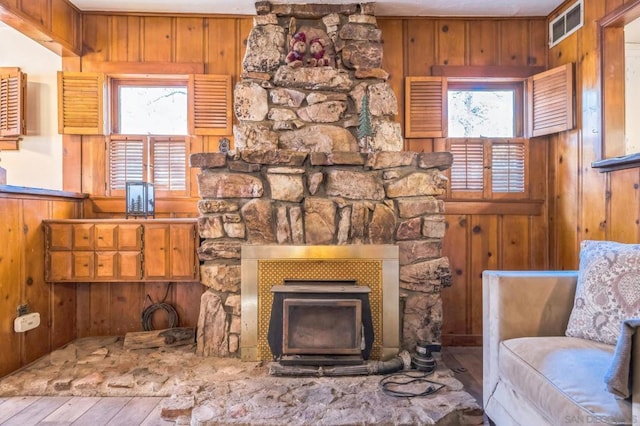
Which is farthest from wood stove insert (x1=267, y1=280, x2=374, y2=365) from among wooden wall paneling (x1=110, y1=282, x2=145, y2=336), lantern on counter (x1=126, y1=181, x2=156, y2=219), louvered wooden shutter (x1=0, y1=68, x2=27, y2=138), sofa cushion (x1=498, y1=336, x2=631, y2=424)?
louvered wooden shutter (x1=0, y1=68, x2=27, y2=138)

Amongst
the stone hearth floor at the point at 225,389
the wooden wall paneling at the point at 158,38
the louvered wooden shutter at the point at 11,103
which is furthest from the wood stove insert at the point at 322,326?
Answer: the louvered wooden shutter at the point at 11,103

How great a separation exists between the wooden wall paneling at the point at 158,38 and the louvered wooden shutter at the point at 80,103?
0.44 meters

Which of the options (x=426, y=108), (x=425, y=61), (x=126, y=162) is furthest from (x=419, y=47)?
(x=126, y=162)

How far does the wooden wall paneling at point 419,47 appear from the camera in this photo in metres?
3.00

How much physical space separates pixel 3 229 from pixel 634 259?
332cm

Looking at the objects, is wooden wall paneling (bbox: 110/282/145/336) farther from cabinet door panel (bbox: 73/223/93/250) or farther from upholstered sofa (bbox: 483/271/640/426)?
upholstered sofa (bbox: 483/271/640/426)

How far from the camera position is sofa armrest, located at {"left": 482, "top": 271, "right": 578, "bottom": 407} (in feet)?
5.40

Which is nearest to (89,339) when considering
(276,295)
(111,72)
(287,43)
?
(276,295)

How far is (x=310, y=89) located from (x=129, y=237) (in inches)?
65.3

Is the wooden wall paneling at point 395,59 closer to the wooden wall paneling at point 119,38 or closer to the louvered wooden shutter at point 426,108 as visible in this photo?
the louvered wooden shutter at point 426,108

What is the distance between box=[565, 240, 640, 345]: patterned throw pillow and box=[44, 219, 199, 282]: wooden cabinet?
2.23 meters

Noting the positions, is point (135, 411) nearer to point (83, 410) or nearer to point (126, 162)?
point (83, 410)

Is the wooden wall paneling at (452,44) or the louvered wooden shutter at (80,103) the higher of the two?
the wooden wall paneling at (452,44)

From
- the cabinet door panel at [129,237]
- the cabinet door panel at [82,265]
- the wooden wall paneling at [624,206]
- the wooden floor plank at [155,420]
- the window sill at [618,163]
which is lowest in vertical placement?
the wooden floor plank at [155,420]
